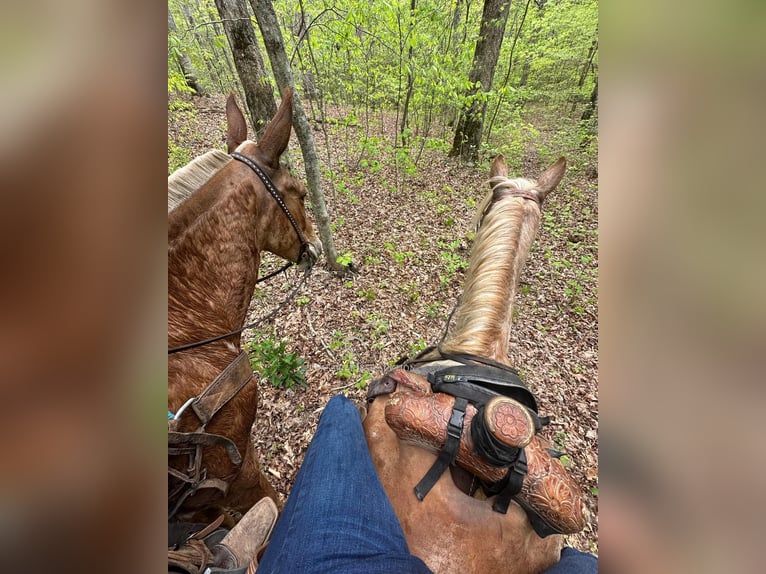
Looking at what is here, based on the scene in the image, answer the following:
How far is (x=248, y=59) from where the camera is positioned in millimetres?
4125

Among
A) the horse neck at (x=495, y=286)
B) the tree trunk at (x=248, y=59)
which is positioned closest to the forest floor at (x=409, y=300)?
the horse neck at (x=495, y=286)

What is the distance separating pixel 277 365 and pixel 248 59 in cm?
382

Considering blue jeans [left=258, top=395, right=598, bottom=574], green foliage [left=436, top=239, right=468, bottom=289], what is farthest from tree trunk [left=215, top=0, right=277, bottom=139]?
blue jeans [left=258, top=395, right=598, bottom=574]

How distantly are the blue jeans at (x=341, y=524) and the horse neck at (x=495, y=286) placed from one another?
39.6 inches

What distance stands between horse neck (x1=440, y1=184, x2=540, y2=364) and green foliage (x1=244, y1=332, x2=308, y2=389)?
2.21 meters

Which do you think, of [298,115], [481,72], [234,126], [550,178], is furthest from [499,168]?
[481,72]

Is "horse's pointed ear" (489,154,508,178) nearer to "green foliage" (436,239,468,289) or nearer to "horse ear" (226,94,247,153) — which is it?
"horse ear" (226,94,247,153)

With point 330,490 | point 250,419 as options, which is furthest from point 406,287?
point 330,490

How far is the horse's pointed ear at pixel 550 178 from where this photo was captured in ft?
8.84

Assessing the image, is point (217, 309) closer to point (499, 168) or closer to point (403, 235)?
point (499, 168)

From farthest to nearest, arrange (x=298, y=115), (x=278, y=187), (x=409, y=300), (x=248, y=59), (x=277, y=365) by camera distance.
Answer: (x=409, y=300) < (x=298, y=115) < (x=248, y=59) < (x=277, y=365) < (x=278, y=187)
